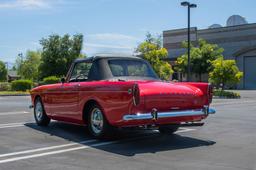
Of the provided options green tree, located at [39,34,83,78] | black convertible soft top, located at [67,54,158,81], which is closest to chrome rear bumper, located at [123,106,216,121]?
black convertible soft top, located at [67,54,158,81]

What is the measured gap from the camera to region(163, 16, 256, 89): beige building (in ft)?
187

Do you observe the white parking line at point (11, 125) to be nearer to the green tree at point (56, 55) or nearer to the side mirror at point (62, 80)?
the side mirror at point (62, 80)

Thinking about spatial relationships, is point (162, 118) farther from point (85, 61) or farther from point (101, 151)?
point (85, 61)

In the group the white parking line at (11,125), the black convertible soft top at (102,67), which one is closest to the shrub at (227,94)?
the white parking line at (11,125)

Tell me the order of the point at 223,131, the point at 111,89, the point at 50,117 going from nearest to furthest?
the point at 111,89
the point at 223,131
the point at 50,117

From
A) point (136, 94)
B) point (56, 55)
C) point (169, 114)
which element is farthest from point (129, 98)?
point (56, 55)

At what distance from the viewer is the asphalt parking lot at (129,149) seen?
613 cm

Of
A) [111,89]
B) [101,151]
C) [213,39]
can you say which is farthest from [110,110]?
[213,39]

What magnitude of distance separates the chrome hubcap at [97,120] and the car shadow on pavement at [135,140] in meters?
0.30

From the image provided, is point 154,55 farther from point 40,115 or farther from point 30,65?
point 30,65

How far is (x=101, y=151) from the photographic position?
720 centimetres

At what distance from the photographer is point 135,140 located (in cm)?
840

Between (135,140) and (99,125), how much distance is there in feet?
2.57

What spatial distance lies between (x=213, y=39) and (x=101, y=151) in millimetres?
59652
